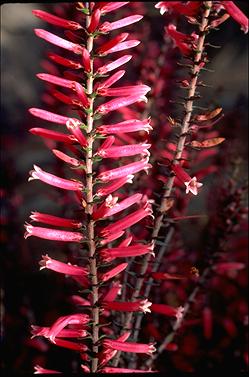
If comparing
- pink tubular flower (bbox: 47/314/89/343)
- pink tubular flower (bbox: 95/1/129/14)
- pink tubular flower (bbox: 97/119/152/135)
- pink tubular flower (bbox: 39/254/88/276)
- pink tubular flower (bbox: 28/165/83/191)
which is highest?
pink tubular flower (bbox: 95/1/129/14)

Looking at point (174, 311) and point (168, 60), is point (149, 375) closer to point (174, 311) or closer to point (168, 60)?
point (174, 311)

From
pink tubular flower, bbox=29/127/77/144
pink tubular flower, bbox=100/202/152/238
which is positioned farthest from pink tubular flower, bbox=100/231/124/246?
pink tubular flower, bbox=29/127/77/144

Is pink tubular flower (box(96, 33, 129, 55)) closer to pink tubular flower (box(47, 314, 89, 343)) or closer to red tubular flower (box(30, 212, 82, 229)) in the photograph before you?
red tubular flower (box(30, 212, 82, 229))

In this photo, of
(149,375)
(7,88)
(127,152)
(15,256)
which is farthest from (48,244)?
(127,152)

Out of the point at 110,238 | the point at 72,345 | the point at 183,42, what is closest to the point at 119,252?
the point at 110,238

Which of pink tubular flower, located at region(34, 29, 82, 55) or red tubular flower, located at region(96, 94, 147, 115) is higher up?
pink tubular flower, located at region(34, 29, 82, 55)
